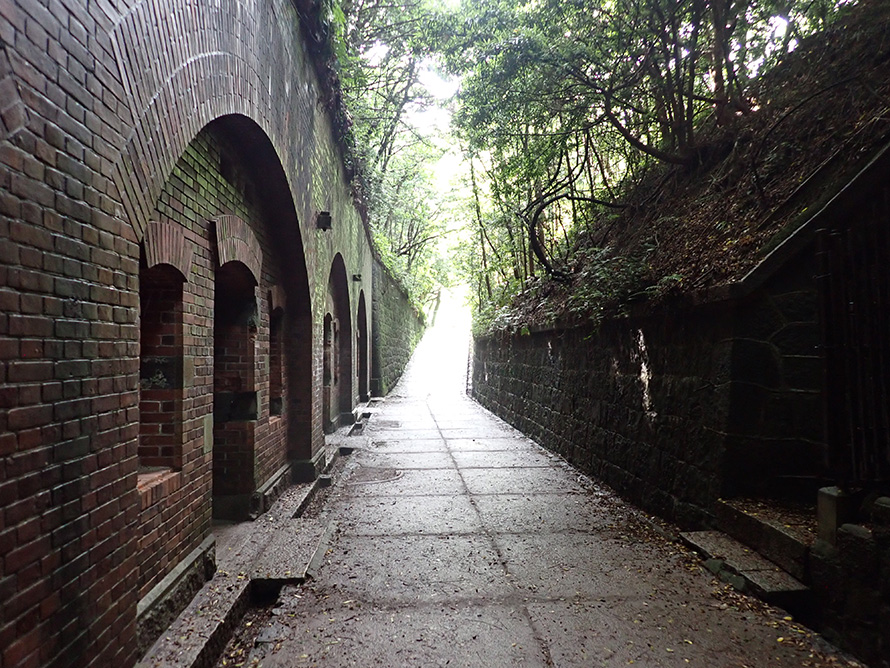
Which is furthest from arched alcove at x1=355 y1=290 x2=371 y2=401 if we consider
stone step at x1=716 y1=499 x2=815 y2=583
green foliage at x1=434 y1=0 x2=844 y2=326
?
stone step at x1=716 y1=499 x2=815 y2=583

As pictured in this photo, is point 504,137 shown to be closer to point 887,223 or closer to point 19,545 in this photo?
point 887,223

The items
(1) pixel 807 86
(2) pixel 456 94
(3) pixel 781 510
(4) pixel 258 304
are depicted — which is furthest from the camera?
(2) pixel 456 94

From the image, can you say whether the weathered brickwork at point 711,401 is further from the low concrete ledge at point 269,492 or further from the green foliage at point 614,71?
the low concrete ledge at point 269,492

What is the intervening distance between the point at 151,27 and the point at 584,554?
4.46 metres

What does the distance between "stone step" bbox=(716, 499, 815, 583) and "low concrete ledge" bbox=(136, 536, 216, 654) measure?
147 inches

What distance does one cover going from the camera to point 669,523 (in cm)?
455

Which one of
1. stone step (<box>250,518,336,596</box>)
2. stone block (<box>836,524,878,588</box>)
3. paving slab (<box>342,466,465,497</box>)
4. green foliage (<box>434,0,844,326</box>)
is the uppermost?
green foliage (<box>434,0,844,326</box>)

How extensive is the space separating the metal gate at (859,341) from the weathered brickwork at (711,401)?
0.54 metres

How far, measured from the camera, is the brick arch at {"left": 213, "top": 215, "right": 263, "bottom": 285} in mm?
3916

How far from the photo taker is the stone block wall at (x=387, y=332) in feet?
50.8

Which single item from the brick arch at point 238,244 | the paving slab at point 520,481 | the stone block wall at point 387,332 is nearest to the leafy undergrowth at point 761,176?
the paving slab at point 520,481

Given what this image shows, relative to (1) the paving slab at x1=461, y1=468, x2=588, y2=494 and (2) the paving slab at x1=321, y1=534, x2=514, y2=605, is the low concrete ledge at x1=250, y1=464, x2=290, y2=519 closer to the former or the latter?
(2) the paving slab at x1=321, y1=534, x2=514, y2=605

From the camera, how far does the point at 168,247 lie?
304cm

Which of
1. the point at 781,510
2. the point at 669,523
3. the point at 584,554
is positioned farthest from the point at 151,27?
the point at 669,523
